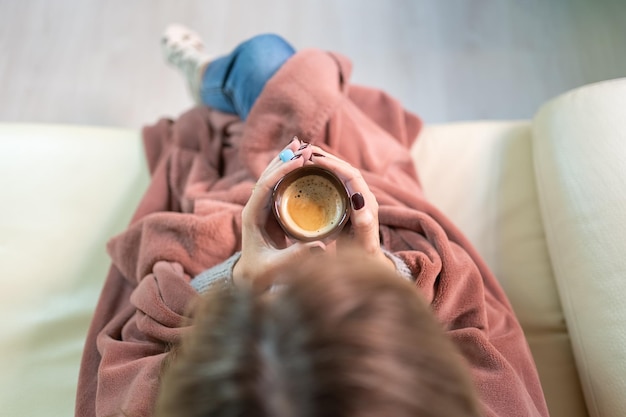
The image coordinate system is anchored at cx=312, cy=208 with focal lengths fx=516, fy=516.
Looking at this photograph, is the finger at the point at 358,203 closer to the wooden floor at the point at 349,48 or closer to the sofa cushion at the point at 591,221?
the sofa cushion at the point at 591,221

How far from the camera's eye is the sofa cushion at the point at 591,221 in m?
0.72

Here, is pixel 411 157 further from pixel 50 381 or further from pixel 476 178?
pixel 50 381

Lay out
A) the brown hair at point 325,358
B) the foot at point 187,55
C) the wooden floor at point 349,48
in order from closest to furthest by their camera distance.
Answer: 1. the brown hair at point 325,358
2. the foot at point 187,55
3. the wooden floor at point 349,48

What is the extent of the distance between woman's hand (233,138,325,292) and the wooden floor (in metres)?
0.90

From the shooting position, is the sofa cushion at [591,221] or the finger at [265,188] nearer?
the finger at [265,188]

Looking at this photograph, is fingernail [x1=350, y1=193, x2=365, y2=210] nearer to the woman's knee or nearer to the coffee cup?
the coffee cup

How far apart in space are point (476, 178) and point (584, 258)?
260 millimetres

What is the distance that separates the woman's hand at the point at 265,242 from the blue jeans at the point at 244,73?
320mm

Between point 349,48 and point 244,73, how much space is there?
0.67 meters

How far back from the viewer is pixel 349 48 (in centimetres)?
153

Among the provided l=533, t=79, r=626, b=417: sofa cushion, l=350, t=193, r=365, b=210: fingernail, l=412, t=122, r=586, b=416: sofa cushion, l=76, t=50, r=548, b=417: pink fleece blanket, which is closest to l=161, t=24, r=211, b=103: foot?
l=76, t=50, r=548, b=417: pink fleece blanket

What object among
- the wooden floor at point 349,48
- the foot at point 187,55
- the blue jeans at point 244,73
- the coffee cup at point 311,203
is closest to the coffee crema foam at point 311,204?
the coffee cup at point 311,203

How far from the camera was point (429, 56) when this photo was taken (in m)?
1.53

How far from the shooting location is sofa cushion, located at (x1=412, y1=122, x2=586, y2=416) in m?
0.82
